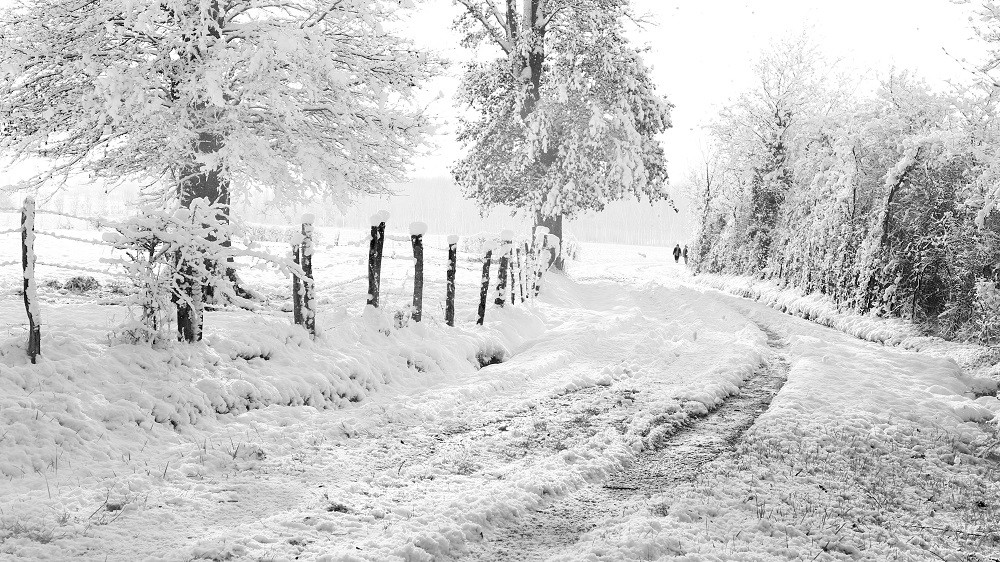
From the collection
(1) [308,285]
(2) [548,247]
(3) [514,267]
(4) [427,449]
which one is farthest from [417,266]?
(2) [548,247]

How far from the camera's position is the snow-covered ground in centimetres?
362

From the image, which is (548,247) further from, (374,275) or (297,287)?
(297,287)

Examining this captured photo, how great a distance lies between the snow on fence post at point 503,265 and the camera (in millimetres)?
12289

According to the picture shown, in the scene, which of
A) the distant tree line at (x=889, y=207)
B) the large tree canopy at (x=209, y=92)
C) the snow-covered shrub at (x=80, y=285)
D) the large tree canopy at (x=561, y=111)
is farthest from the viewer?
the large tree canopy at (x=561, y=111)

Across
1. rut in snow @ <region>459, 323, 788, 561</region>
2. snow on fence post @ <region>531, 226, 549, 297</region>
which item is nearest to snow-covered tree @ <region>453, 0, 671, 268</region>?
snow on fence post @ <region>531, 226, 549, 297</region>

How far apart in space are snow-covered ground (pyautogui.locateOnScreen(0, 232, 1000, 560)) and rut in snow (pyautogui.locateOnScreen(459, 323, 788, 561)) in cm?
9

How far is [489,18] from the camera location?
70.8ft

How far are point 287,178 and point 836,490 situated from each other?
8879 mm

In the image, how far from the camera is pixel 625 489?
15.0ft

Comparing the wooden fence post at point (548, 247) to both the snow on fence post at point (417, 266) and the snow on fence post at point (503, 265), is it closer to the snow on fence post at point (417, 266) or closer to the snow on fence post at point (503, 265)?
the snow on fence post at point (503, 265)

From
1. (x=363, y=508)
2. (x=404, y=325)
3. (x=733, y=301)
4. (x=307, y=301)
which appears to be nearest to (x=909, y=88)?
(x=733, y=301)

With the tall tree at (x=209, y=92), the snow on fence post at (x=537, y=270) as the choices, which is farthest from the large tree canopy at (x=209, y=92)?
the snow on fence post at (x=537, y=270)

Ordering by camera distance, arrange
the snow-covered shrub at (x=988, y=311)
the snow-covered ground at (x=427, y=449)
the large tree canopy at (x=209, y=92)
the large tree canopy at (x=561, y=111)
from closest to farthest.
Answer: the snow-covered ground at (x=427, y=449) → the snow-covered shrub at (x=988, y=311) → the large tree canopy at (x=209, y=92) → the large tree canopy at (x=561, y=111)

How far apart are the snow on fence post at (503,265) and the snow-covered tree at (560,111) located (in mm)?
7363
